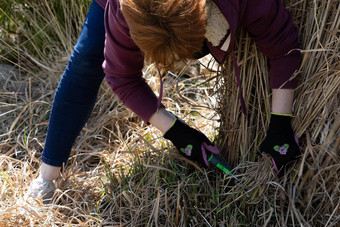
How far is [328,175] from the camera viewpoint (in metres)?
1.32

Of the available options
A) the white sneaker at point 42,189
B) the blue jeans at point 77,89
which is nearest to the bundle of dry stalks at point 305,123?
the blue jeans at point 77,89

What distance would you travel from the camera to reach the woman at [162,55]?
1045 millimetres

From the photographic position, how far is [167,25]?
103 cm

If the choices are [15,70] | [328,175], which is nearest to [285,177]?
[328,175]

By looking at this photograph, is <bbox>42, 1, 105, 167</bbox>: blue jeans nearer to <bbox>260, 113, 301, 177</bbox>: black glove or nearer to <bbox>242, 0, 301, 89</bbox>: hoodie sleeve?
<bbox>242, 0, 301, 89</bbox>: hoodie sleeve

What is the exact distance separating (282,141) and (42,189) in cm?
94

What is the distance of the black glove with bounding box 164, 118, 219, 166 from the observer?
1.48 meters

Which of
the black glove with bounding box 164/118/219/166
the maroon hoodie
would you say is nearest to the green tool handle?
the black glove with bounding box 164/118/219/166

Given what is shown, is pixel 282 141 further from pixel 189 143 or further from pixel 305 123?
pixel 189 143

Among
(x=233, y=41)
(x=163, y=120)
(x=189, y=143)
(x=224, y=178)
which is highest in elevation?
(x=233, y=41)

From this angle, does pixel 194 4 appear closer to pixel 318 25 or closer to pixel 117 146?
pixel 318 25

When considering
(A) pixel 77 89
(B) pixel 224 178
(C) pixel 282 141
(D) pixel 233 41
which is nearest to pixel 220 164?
(B) pixel 224 178

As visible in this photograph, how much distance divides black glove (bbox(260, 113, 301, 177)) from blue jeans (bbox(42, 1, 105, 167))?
2.18ft

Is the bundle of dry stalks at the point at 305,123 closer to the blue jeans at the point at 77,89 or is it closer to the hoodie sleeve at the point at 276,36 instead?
the hoodie sleeve at the point at 276,36
